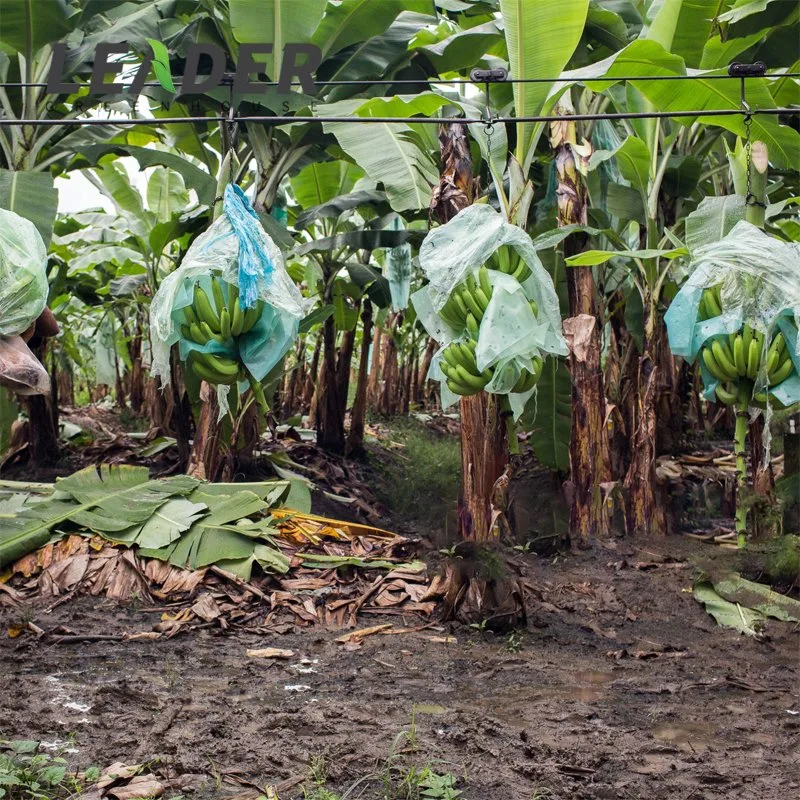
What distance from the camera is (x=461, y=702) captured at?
300 centimetres

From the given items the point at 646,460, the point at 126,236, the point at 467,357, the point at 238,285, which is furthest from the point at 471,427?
the point at 126,236

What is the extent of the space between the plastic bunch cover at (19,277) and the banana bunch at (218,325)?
1.40 ft

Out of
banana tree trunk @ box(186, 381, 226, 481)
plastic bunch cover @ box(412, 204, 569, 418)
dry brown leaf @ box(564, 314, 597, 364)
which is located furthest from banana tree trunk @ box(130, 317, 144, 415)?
plastic bunch cover @ box(412, 204, 569, 418)

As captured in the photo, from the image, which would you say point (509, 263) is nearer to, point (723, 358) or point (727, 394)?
point (723, 358)

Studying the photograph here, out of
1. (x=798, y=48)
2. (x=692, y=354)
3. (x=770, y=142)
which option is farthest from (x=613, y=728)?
(x=798, y=48)

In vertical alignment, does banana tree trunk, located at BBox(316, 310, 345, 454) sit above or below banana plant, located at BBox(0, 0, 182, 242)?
below

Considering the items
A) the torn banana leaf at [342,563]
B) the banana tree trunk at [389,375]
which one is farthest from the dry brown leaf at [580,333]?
the banana tree trunk at [389,375]

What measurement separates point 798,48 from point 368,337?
4.15 m

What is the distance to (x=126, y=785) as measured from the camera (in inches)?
89.2

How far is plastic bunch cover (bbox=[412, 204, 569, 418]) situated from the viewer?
2734mm

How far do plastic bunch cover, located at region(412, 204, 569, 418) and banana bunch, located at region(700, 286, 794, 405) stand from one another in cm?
48

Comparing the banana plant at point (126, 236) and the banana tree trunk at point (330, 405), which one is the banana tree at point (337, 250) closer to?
the banana tree trunk at point (330, 405)

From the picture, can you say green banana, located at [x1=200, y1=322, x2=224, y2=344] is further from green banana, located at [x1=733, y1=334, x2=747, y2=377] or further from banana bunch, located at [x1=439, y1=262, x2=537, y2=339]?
green banana, located at [x1=733, y1=334, x2=747, y2=377]

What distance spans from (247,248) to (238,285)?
10 centimetres
